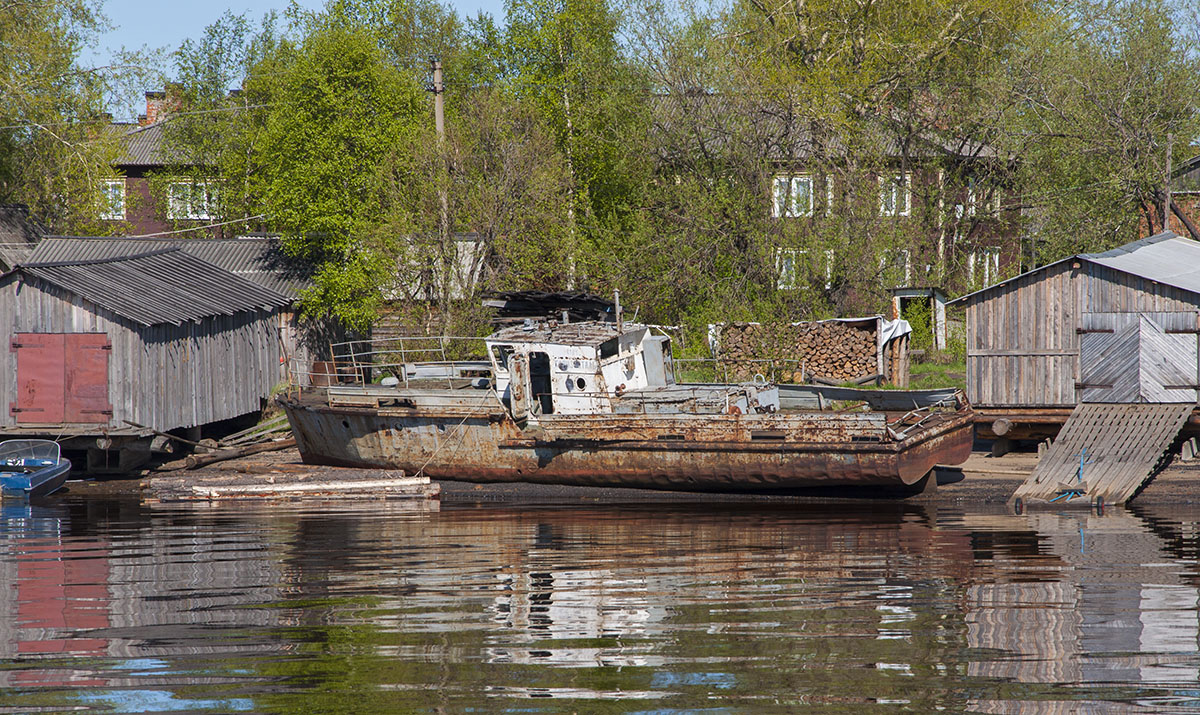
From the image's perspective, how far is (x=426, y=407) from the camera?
22656 mm

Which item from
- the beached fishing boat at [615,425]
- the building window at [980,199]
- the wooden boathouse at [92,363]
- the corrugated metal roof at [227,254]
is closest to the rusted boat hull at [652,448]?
the beached fishing boat at [615,425]

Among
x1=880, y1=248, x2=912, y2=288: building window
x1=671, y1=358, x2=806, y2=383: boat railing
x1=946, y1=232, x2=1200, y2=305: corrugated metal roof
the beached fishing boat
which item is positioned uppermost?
x1=880, y1=248, x2=912, y2=288: building window

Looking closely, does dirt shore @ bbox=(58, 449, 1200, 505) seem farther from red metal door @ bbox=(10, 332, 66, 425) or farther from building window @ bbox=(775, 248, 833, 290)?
building window @ bbox=(775, 248, 833, 290)

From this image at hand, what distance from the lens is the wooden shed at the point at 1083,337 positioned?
21250mm

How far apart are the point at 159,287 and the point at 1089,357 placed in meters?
20.4

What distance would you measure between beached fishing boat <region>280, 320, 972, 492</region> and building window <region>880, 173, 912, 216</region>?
11.8 m

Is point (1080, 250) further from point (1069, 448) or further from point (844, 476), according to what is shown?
point (844, 476)

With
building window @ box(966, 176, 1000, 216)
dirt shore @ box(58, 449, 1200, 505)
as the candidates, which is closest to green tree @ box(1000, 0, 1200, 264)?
building window @ box(966, 176, 1000, 216)

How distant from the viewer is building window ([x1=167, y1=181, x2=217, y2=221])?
47469 millimetres

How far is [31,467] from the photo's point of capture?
22531 millimetres

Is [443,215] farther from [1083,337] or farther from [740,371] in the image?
[1083,337]

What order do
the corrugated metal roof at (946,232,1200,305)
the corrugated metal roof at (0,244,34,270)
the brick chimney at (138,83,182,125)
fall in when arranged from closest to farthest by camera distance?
1. the corrugated metal roof at (946,232,1200,305)
2. the corrugated metal roof at (0,244,34,270)
3. the brick chimney at (138,83,182,125)

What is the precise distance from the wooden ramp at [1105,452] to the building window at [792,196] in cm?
1340

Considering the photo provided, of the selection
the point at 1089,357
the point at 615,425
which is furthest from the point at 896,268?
the point at 615,425
